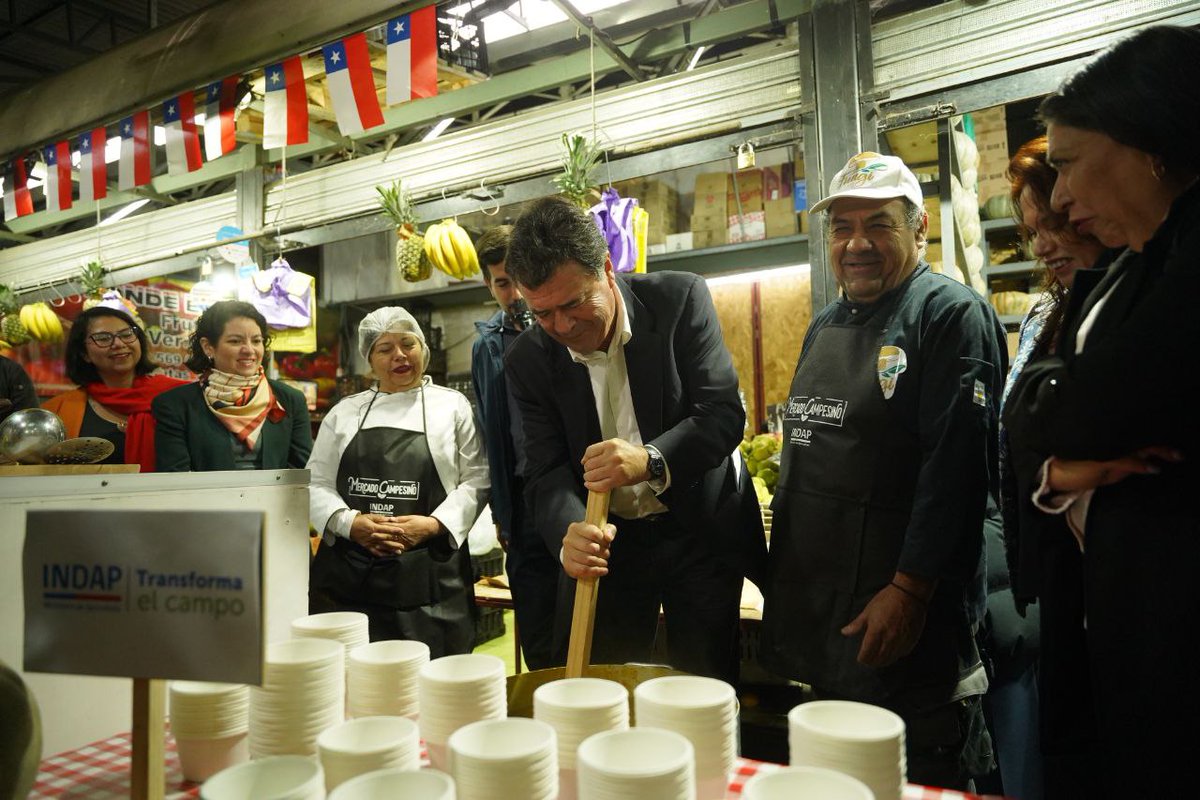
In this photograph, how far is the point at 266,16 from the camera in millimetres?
2645

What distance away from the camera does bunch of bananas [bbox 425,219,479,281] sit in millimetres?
4133

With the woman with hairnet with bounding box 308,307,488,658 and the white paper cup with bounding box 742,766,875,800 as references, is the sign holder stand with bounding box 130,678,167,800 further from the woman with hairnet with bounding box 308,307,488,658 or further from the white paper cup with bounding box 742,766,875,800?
the woman with hairnet with bounding box 308,307,488,658

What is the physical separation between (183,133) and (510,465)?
10.2 feet

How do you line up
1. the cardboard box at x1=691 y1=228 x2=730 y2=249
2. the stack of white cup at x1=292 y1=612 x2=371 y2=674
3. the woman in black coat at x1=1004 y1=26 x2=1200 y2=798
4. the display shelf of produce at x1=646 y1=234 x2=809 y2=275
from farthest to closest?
1. the cardboard box at x1=691 y1=228 x2=730 y2=249
2. the display shelf of produce at x1=646 y1=234 x2=809 y2=275
3. the stack of white cup at x1=292 y1=612 x2=371 y2=674
4. the woman in black coat at x1=1004 y1=26 x2=1200 y2=798

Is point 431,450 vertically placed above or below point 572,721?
above

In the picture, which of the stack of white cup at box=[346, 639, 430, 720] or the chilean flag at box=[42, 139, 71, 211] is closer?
the stack of white cup at box=[346, 639, 430, 720]

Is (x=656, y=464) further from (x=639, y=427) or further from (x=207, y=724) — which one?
(x=207, y=724)

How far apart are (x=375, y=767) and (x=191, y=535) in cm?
35

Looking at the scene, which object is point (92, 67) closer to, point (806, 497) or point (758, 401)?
point (806, 497)

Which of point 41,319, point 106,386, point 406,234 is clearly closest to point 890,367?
point 406,234

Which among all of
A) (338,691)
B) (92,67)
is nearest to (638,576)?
(338,691)

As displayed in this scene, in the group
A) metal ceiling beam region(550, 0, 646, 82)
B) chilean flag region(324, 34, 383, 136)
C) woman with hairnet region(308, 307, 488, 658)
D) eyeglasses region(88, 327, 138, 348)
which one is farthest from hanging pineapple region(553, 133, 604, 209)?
eyeglasses region(88, 327, 138, 348)

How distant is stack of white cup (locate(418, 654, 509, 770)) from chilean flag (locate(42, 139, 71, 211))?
5.49 metres

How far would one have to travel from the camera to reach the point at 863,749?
872mm
